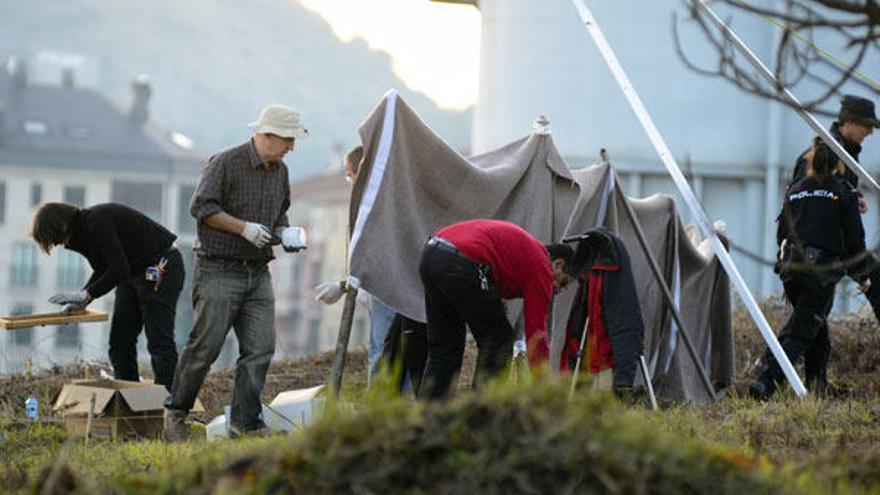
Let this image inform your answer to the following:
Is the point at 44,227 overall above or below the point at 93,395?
above

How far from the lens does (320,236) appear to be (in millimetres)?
85000

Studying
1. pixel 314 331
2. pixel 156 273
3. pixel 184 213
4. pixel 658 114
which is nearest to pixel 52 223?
pixel 156 273

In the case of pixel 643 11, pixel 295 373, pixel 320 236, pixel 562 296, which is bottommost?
pixel 320 236

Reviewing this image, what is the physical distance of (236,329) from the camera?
9484mm

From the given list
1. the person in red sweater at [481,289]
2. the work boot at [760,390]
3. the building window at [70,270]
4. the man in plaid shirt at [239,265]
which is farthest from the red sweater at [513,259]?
the building window at [70,270]

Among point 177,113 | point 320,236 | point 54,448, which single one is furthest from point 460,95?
point 54,448

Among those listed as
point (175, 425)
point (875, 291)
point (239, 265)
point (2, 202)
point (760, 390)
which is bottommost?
point (2, 202)

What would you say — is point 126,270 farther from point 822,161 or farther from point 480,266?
point 822,161

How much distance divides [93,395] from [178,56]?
111m

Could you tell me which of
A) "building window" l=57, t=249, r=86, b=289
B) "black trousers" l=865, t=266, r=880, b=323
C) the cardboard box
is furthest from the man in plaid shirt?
"building window" l=57, t=249, r=86, b=289

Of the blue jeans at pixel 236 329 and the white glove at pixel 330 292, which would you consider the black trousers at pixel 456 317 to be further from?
the blue jeans at pixel 236 329

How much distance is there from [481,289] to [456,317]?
390 millimetres

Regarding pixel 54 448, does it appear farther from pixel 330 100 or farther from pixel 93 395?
pixel 330 100

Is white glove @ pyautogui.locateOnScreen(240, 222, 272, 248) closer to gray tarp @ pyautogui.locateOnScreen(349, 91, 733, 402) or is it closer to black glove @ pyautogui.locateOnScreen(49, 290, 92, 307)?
gray tarp @ pyautogui.locateOnScreen(349, 91, 733, 402)
